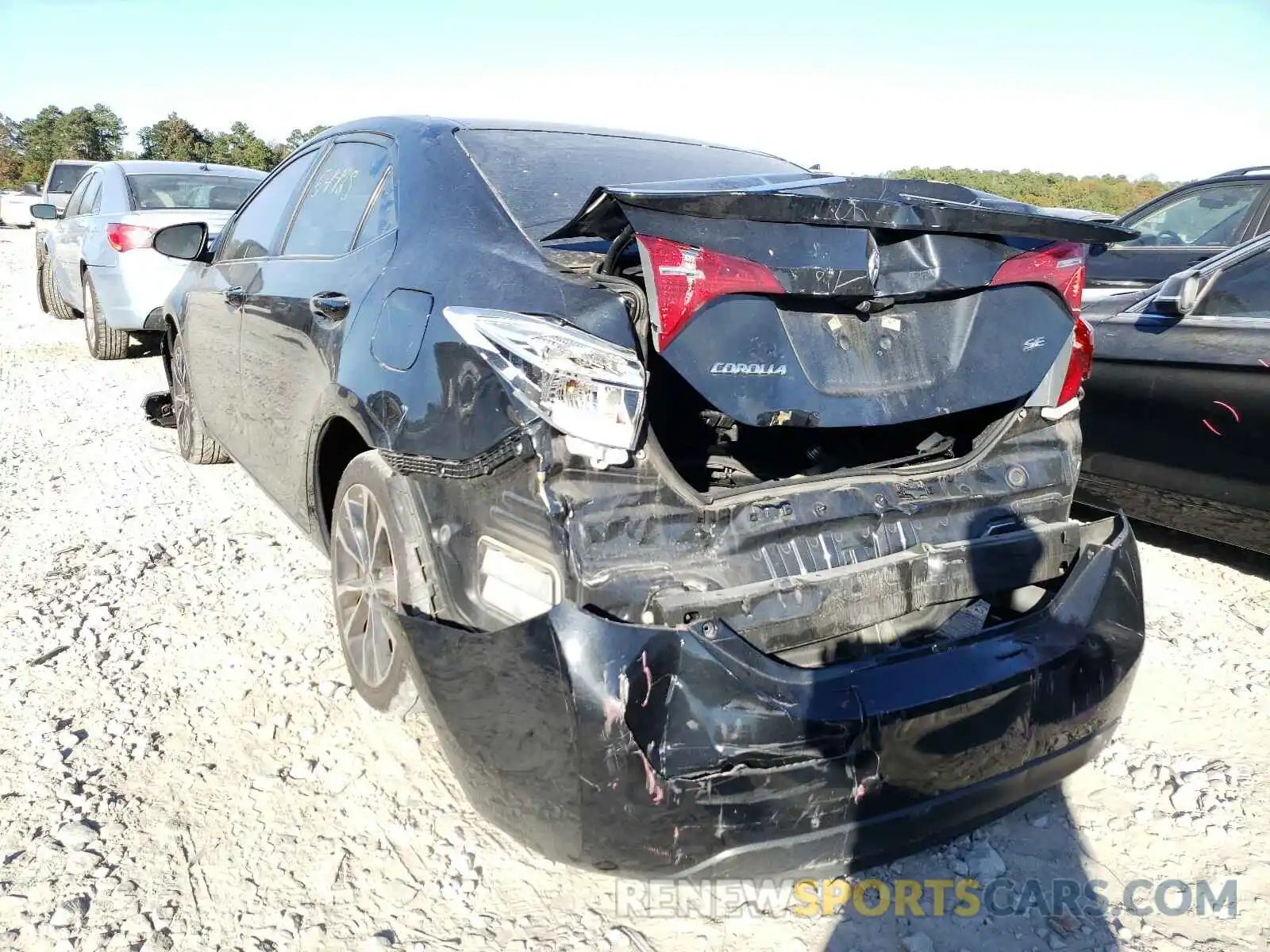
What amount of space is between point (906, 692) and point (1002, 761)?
343mm

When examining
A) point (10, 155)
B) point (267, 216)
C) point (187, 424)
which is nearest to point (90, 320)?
point (187, 424)

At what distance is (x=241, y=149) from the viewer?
3089 centimetres

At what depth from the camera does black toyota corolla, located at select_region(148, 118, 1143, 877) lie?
6.09ft

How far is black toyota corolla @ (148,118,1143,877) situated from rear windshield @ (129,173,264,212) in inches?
233

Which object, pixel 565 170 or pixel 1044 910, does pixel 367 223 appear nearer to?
pixel 565 170

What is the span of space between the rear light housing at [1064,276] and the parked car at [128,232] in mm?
5963

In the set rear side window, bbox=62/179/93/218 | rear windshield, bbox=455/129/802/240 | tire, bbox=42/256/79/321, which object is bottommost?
tire, bbox=42/256/79/321

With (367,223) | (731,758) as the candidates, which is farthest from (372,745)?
(367,223)

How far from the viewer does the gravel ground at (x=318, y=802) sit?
6.93ft

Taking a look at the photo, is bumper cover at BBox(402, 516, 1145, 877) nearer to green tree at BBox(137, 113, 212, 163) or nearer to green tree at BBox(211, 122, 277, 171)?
green tree at BBox(211, 122, 277, 171)

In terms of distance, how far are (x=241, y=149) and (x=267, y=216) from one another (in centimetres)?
3056

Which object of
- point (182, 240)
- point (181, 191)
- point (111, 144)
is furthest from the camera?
point (111, 144)

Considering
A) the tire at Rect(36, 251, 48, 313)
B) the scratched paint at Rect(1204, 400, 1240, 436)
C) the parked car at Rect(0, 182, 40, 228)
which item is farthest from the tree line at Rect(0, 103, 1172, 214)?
the scratched paint at Rect(1204, 400, 1240, 436)

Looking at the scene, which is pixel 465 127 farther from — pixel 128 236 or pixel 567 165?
pixel 128 236
